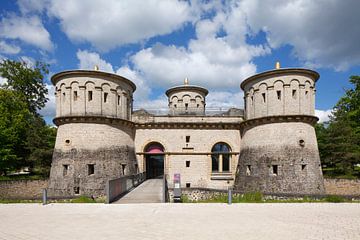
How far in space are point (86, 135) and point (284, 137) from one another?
54.0ft

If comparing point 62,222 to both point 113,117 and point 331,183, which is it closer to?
point 113,117

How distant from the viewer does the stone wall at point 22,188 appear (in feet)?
74.8

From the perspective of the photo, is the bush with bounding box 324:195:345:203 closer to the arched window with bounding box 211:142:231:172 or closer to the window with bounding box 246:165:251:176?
the window with bounding box 246:165:251:176

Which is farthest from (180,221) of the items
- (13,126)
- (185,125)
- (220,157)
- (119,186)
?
(13,126)

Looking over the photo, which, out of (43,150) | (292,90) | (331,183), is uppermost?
(292,90)

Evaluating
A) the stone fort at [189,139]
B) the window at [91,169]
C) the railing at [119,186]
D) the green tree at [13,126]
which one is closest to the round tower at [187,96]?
the stone fort at [189,139]

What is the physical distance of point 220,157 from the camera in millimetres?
24984

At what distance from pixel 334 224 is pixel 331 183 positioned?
16.9 meters

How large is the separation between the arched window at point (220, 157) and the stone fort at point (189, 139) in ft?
0.34

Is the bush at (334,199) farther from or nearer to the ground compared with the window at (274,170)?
nearer to the ground

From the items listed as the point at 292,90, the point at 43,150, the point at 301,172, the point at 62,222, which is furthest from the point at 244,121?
the point at 43,150

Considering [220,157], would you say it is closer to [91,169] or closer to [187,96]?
[187,96]

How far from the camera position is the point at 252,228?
26.8 ft

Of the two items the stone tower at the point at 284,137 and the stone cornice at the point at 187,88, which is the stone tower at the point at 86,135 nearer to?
the stone cornice at the point at 187,88
